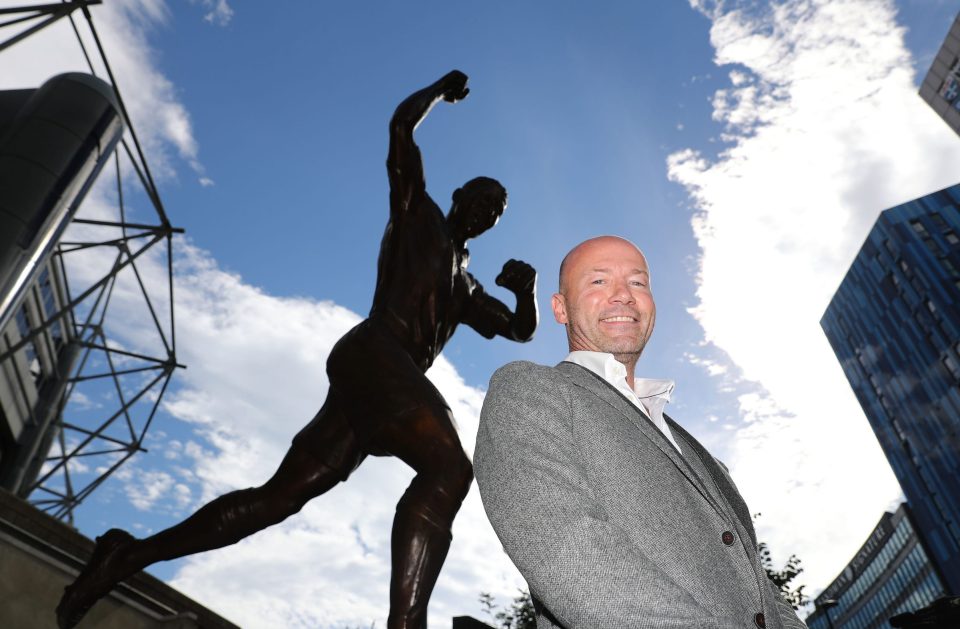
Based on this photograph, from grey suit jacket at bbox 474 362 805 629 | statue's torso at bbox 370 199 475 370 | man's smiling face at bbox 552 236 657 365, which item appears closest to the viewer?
grey suit jacket at bbox 474 362 805 629

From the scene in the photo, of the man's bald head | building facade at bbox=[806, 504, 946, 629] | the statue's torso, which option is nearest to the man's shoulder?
the man's bald head

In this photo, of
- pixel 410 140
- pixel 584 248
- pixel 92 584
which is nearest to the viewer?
pixel 584 248

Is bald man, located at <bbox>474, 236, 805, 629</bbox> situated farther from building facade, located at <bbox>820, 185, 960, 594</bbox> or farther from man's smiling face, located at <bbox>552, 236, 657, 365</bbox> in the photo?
building facade, located at <bbox>820, 185, 960, 594</bbox>

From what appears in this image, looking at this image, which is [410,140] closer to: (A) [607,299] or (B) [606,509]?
(A) [607,299]

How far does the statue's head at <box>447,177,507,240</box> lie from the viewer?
3.16 metres

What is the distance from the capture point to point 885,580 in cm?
6856

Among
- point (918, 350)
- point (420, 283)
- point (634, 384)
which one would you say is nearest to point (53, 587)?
point (420, 283)

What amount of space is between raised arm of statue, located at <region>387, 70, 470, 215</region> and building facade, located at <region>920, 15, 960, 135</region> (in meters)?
52.7

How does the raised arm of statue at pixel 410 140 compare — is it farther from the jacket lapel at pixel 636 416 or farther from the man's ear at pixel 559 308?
the jacket lapel at pixel 636 416

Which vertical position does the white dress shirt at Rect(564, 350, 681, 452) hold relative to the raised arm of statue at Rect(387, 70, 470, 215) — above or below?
below

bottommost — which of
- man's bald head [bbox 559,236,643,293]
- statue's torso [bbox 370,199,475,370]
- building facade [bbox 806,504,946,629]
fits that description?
man's bald head [bbox 559,236,643,293]

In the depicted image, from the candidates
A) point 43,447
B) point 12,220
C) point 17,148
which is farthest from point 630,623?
point 43,447

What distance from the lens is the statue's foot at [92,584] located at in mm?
2430

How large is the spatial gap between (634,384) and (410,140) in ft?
5.47
